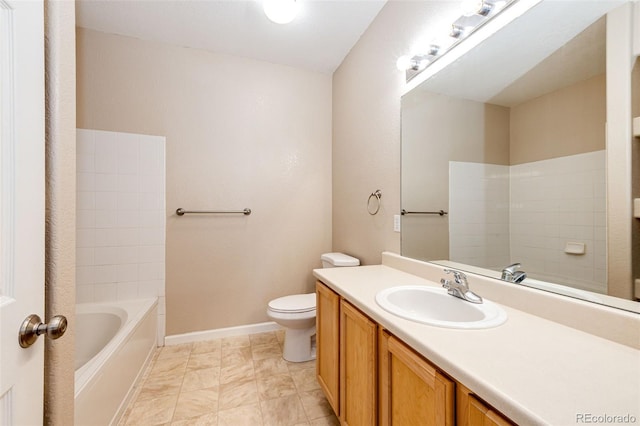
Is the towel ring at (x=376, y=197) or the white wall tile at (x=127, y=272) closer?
the towel ring at (x=376, y=197)

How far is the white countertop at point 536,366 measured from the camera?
459 mm

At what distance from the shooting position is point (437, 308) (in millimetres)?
1103

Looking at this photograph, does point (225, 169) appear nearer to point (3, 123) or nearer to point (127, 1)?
point (127, 1)

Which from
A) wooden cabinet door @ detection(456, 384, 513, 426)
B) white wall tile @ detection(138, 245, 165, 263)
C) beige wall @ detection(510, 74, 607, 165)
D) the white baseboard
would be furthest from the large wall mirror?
white wall tile @ detection(138, 245, 165, 263)

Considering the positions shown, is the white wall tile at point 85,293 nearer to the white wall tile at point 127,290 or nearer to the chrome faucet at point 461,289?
the white wall tile at point 127,290

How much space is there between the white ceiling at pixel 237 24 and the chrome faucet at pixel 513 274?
5.94 feet

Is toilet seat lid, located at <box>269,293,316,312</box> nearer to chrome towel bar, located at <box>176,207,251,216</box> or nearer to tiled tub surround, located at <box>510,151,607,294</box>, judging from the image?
chrome towel bar, located at <box>176,207,251,216</box>

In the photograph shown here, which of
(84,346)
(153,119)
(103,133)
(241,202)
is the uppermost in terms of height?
(153,119)

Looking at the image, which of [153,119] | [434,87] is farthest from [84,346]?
[434,87]

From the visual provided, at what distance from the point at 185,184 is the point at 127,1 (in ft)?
4.14

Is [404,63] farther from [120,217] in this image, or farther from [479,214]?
[120,217]

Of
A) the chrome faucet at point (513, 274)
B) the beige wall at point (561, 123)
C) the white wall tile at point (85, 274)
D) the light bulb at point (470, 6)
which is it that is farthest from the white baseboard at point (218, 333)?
the light bulb at point (470, 6)

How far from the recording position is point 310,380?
5.52 ft

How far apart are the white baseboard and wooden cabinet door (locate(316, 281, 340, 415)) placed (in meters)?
1.04
